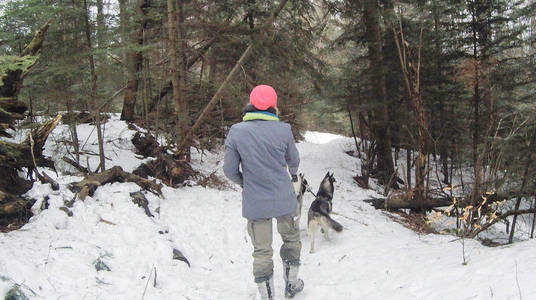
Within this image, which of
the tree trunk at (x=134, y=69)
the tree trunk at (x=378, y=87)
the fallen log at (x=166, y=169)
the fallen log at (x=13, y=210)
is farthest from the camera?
the tree trunk at (x=378, y=87)

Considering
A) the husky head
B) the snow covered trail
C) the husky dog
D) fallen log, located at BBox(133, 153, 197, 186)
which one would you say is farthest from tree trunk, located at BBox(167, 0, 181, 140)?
the husky dog

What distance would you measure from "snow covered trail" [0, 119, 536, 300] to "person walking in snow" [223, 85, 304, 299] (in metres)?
0.88

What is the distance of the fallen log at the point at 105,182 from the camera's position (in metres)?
5.38

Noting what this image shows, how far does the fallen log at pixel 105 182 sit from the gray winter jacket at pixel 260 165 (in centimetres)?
300

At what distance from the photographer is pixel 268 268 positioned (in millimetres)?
3709

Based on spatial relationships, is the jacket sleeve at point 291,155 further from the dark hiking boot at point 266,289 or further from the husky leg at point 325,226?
the husky leg at point 325,226

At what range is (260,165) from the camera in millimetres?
3545

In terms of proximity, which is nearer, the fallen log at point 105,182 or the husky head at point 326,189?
the fallen log at point 105,182

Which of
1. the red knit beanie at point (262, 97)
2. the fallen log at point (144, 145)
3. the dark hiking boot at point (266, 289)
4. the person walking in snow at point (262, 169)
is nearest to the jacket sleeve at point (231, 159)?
the person walking in snow at point (262, 169)

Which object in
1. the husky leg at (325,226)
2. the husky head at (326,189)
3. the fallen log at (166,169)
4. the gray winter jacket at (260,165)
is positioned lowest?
the husky leg at (325,226)

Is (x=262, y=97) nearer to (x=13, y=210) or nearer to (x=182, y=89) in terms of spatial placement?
(x=13, y=210)

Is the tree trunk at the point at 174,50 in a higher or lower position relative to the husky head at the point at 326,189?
higher

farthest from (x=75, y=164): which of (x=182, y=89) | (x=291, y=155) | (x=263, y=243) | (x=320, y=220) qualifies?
(x=291, y=155)

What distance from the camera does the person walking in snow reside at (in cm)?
355
